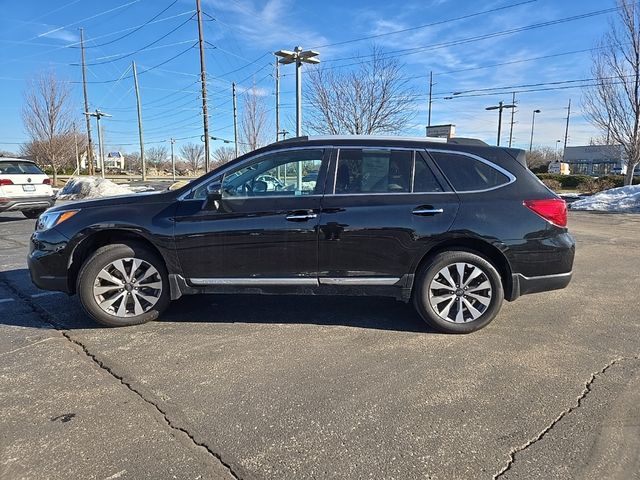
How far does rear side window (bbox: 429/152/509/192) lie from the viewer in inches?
165

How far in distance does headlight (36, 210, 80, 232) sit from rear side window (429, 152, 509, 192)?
135 inches

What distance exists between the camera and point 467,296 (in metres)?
4.17

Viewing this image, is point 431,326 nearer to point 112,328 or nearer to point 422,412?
point 422,412

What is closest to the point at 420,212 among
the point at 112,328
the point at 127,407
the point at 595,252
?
the point at 127,407

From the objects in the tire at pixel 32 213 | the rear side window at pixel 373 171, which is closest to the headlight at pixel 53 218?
the rear side window at pixel 373 171

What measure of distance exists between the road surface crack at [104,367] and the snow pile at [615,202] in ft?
59.6

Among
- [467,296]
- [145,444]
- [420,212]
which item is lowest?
[145,444]

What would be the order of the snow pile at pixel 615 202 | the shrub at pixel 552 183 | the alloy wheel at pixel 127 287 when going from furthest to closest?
1. the shrub at pixel 552 183
2. the snow pile at pixel 615 202
3. the alloy wheel at pixel 127 287

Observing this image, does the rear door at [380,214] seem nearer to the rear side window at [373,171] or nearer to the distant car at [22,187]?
the rear side window at [373,171]

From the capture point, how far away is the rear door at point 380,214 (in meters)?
4.09

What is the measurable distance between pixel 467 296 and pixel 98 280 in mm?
3385

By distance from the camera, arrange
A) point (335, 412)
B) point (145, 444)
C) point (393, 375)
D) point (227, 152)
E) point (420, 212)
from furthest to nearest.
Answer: point (227, 152), point (420, 212), point (393, 375), point (335, 412), point (145, 444)

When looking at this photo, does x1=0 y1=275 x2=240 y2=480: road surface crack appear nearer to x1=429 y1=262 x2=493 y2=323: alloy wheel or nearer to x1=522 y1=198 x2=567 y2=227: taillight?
x1=429 y1=262 x2=493 y2=323: alloy wheel

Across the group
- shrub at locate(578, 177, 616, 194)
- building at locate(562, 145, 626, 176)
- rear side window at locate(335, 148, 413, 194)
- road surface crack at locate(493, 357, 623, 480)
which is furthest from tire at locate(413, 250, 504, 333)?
building at locate(562, 145, 626, 176)
